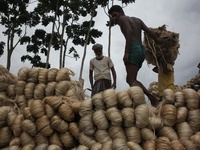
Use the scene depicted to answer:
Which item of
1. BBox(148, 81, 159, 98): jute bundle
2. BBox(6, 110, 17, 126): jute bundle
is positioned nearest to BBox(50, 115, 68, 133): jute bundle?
BBox(6, 110, 17, 126): jute bundle

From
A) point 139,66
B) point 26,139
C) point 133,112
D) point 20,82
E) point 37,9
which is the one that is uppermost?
point 37,9

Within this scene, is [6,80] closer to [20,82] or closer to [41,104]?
[20,82]

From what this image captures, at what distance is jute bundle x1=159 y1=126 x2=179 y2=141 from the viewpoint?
2.47 m

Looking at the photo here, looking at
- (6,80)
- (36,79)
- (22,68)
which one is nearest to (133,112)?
(36,79)

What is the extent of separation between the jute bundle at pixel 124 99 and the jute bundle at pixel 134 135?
0.20 m

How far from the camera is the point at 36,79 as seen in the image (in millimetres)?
3414

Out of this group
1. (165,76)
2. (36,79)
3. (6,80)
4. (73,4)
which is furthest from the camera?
(73,4)

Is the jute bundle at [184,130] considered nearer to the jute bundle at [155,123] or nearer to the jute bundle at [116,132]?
the jute bundle at [155,123]

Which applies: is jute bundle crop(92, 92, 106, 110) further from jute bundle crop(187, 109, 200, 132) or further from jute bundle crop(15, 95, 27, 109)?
jute bundle crop(15, 95, 27, 109)

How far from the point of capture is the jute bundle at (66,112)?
259 centimetres

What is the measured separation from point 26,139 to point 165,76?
280cm

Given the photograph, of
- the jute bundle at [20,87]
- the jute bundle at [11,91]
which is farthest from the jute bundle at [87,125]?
the jute bundle at [11,91]

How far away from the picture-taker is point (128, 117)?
243 centimetres

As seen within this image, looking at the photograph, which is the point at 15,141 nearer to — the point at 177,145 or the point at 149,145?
the point at 149,145
